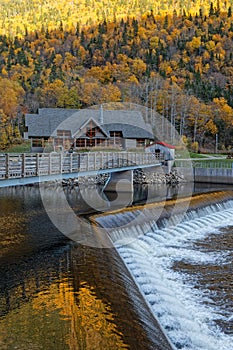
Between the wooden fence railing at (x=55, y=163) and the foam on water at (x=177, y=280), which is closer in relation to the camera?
the foam on water at (x=177, y=280)

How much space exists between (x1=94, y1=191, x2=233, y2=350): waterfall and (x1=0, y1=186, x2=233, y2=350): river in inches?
1.4

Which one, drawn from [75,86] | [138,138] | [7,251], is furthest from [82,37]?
[7,251]

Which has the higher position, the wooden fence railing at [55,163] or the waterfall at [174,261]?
the wooden fence railing at [55,163]

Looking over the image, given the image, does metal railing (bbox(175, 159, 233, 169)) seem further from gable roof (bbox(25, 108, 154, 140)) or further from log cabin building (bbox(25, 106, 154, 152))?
gable roof (bbox(25, 108, 154, 140))

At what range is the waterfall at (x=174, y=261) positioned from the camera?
36.1 ft

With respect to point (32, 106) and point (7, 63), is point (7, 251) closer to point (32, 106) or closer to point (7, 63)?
point (32, 106)

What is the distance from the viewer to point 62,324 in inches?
379

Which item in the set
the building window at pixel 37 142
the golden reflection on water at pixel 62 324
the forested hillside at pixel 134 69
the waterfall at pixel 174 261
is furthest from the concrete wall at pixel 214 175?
the golden reflection on water at pixel 62 324

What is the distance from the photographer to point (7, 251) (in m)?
16.2

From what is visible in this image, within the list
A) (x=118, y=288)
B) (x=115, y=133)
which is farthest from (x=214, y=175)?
(x=118, y=288)

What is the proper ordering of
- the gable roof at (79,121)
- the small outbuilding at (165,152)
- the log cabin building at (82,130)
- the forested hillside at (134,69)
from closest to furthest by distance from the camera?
the small outbuilding at (165,152)
the log cabin building at (82,130)
the gable roof at (79,121)
the forested hillside at (134,69)

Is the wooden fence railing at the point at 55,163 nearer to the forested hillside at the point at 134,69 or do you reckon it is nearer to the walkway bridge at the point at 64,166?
the walkway bridge at the point at 64,166

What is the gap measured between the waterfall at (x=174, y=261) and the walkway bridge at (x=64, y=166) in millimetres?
3685

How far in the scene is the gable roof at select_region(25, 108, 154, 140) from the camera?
5766cm
